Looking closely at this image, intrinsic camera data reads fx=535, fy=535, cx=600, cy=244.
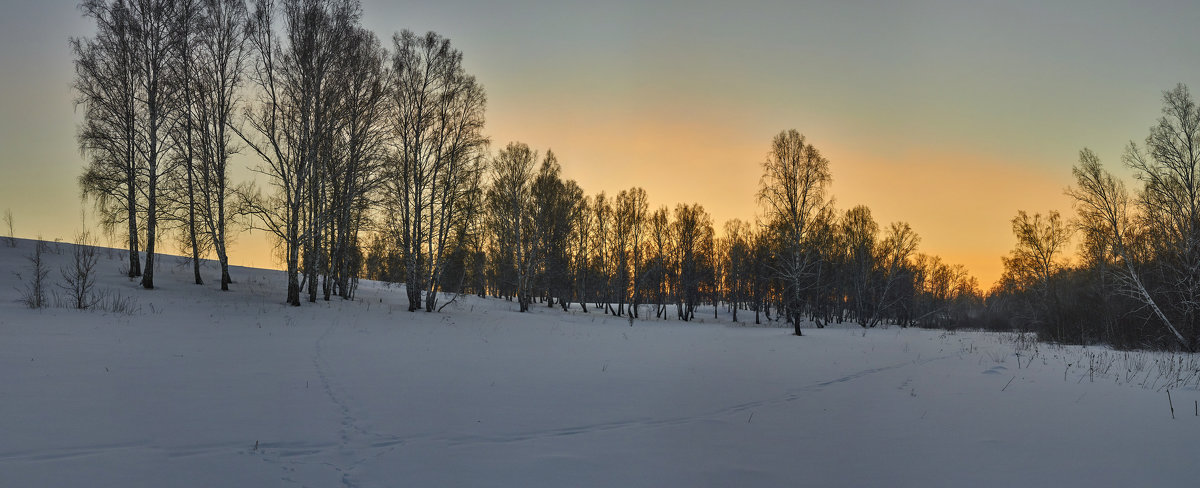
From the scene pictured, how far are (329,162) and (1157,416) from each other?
24.7 metres

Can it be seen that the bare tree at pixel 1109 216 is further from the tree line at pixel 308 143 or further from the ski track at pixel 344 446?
the ski track at pixel 344 446

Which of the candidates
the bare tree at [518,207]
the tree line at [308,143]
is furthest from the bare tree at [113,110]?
the bare tree at [518,207]

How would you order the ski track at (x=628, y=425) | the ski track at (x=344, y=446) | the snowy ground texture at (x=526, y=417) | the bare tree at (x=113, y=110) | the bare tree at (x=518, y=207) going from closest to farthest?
the ski track at (x=344, y=446) < the snowy ground texture at (x=526, y=417) < the ski track at (x=628, y=425) < the bare tree at (x=113, y=110) < the bare tree at (x=518, y=207)

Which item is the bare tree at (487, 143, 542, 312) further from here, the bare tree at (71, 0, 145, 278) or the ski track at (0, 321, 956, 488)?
the ski track at (0, 321, 956, 488)

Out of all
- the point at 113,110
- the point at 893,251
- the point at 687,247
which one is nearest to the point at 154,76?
the point at 113,110

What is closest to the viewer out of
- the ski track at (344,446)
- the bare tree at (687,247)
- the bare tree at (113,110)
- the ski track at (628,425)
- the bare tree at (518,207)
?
the ski track at (344,446)

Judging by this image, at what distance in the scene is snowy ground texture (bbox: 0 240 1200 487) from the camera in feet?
16.0

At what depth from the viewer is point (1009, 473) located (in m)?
5.16

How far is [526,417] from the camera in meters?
6.95

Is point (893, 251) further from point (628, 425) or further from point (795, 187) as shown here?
point (628, 425)

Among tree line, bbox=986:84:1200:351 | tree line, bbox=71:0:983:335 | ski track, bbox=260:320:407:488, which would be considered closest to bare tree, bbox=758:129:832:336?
tree line, bbox=71:0:983:335

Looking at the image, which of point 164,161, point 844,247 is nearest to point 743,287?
point 844,247

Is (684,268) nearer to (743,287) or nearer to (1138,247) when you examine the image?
(743,287)

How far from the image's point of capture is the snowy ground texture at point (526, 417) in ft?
16.0
